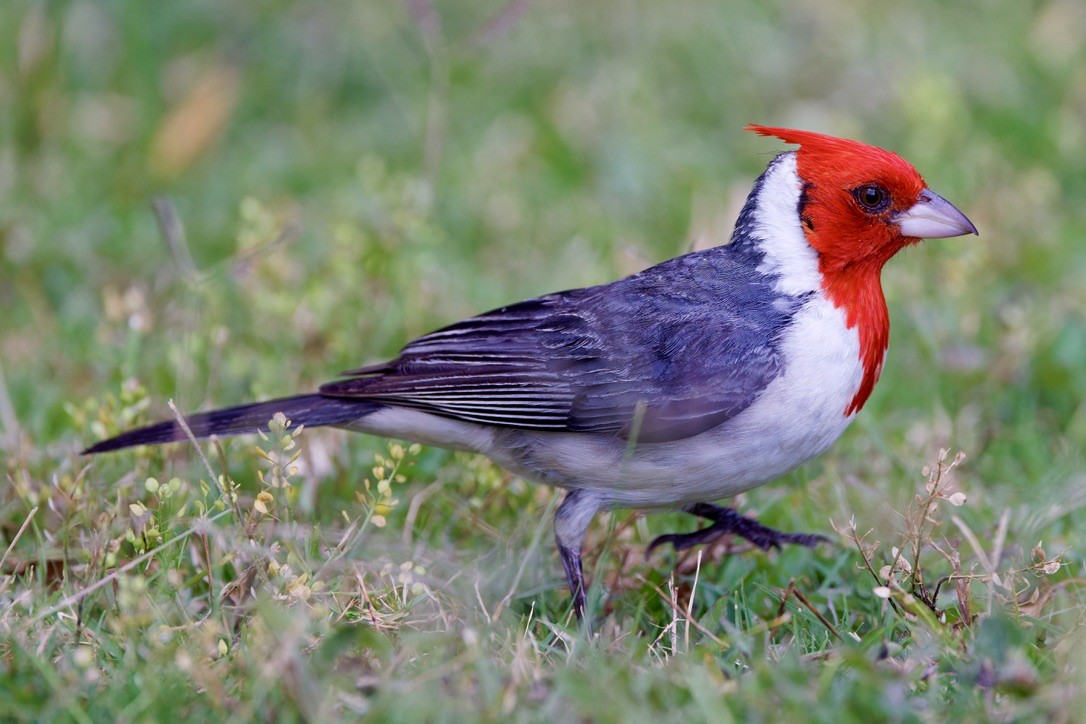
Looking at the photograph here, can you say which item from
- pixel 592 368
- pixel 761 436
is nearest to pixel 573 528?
pixel 592 368

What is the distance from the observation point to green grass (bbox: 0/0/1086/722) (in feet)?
10.3

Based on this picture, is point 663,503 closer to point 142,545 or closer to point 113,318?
point 142,545

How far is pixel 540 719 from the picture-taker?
295 cm

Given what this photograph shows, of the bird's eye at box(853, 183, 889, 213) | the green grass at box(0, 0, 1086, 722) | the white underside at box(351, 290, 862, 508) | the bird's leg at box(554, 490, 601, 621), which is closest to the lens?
the green grass at box(0, 0, 1086, 722)

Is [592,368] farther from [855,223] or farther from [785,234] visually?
[855,223]

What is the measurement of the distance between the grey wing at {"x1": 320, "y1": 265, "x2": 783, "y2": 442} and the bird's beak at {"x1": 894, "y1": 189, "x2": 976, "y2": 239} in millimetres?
526

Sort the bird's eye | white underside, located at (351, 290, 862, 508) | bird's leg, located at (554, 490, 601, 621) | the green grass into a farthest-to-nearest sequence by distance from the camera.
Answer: the bird's eye < bird's leg, located at (554, 490, 601, 621) < white underside, located at (351, 290, 862, 508) < the green grass

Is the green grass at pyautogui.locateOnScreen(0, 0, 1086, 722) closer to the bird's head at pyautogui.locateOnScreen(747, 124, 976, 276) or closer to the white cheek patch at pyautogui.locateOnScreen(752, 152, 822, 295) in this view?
the white cheek patch at pyautogui.locateOnScreen(752, 152, 822, 295)

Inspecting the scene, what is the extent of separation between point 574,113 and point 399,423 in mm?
3787

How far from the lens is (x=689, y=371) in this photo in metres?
3.96

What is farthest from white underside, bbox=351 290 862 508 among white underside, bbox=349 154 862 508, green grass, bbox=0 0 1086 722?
green grass, bbox=0 0 1086 722

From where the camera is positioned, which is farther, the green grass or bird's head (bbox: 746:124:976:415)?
bird's head (bbox: 746:124:976:415)

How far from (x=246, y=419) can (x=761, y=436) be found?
1.60 m

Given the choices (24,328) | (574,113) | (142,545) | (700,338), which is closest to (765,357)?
(700,338)
